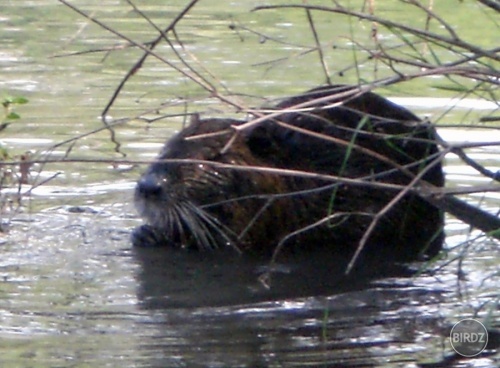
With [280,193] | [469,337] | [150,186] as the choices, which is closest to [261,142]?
[280,193]

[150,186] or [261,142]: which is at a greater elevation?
[261,142]

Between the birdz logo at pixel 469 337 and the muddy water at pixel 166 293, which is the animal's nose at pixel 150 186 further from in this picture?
the birdz logo at pixel 469 337

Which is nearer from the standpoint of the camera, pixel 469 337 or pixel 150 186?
pixel 469 337

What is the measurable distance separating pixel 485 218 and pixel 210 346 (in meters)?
0.94

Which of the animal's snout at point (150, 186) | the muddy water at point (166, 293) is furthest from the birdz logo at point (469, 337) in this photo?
the animal's snout at point (150, 186)

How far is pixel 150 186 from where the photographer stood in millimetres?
4777

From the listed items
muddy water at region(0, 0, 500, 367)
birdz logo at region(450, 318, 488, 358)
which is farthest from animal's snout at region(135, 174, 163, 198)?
birdz logo at region(450, 318, 488, 358)

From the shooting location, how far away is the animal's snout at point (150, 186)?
15.7ft

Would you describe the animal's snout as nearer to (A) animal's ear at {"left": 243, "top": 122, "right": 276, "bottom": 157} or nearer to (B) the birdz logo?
(A) animal's ear at {"left": 243, "top": 122, "right": 276, "bottom": 157}

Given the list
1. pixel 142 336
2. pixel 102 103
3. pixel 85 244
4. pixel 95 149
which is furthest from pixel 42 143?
pixel 142 336

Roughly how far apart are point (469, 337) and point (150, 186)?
1552mm

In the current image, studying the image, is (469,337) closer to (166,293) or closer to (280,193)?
(166,293)

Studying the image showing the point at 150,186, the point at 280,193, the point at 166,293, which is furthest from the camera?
the point at 280,193

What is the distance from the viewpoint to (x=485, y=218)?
385cm
